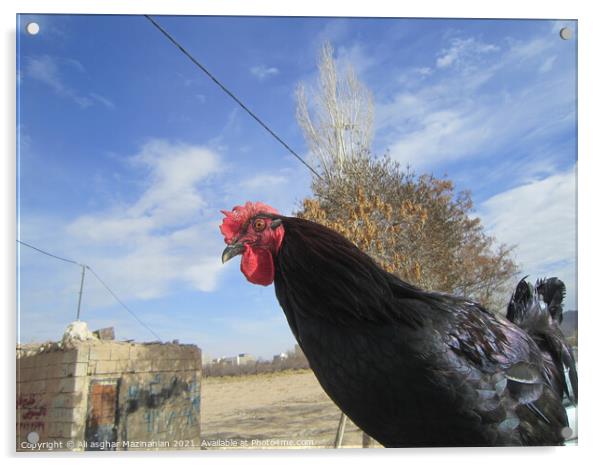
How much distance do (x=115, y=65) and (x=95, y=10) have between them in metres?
0.39

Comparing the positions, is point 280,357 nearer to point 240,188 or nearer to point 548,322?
point 240,188

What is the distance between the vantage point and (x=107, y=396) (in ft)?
10.8

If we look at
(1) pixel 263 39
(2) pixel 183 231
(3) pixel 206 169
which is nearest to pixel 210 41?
(1) pixel 263 39

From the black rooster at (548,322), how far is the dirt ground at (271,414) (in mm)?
1300

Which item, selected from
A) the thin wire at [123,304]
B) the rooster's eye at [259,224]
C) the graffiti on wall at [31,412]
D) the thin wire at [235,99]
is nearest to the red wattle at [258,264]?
the rooster's eye at [259,224]

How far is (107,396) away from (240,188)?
1.67 meters

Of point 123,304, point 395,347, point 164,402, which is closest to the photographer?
point 395,347

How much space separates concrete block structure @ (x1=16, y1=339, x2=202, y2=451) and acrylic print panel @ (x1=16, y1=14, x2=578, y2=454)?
0.01m

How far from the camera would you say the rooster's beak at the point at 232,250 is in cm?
243

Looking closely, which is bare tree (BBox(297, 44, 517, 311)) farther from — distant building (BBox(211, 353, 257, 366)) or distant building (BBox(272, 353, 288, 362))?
distant building (BBox(211, 353, 257, 366))

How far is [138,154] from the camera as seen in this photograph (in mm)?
3408

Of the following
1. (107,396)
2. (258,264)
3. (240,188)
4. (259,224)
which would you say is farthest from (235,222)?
(107,396)

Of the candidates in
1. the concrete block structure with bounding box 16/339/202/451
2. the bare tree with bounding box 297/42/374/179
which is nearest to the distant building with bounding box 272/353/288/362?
the concrete block structure with bounding box 16/339/202/451
